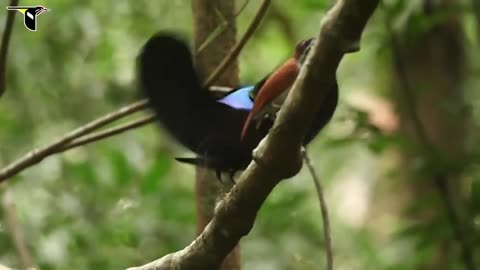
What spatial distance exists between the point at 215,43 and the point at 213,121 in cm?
44

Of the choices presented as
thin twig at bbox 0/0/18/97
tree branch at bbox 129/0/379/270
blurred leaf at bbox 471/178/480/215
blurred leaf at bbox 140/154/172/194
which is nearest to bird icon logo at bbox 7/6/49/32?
thin twig at bbox 0/0/18/97

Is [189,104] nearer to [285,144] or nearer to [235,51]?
[285,144]

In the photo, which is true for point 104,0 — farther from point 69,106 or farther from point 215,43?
point 215,43

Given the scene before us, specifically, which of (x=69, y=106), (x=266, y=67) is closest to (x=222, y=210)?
(x=69, y=106)

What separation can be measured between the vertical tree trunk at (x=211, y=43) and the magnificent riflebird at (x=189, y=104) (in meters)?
0.37

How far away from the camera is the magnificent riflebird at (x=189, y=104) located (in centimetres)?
95

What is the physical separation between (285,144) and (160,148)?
204 cm

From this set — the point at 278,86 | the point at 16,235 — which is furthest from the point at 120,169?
the point at 278,86

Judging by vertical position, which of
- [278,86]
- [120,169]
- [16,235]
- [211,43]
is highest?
[278,86]

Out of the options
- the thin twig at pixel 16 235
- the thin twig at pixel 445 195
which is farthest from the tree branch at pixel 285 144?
the thin twig at pixel 445 195

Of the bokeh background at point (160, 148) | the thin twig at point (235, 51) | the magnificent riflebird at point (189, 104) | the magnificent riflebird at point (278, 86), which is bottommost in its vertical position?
the bokeh background at point (160, 148)

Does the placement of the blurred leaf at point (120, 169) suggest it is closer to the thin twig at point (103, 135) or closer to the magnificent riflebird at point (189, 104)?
the thin twig at point (103, 135)

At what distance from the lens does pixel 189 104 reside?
37.9 inches

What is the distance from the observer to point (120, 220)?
2072 mm
